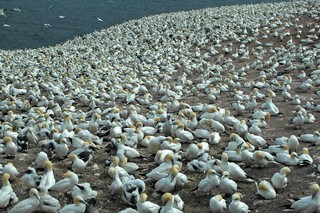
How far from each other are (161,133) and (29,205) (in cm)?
537

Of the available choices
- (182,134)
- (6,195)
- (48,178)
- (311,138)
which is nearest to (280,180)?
(311,138)

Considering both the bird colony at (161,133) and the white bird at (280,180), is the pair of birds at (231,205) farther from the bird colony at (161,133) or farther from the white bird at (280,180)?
the white bird at (280,180)

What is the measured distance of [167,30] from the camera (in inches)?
1340

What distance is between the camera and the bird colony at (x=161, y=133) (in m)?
8.43

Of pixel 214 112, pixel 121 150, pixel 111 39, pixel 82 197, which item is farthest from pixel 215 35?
pixel 82 197

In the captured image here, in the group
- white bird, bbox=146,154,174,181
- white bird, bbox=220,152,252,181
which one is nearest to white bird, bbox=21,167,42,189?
white bird, bbox=146,154,174,181

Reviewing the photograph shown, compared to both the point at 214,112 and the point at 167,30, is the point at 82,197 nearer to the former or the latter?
the point at 214,112

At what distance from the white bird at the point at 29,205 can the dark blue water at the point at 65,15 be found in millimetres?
32464

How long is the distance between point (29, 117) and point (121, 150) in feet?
14.4

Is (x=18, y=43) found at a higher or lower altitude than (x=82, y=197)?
lower

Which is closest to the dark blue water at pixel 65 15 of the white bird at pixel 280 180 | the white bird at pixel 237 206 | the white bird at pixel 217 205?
the white bird at pixel 280 180

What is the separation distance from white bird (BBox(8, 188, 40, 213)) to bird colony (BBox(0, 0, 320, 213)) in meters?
0.02

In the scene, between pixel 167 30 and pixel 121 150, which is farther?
pixel 167 30

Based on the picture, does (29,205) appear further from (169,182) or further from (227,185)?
(227,185)
